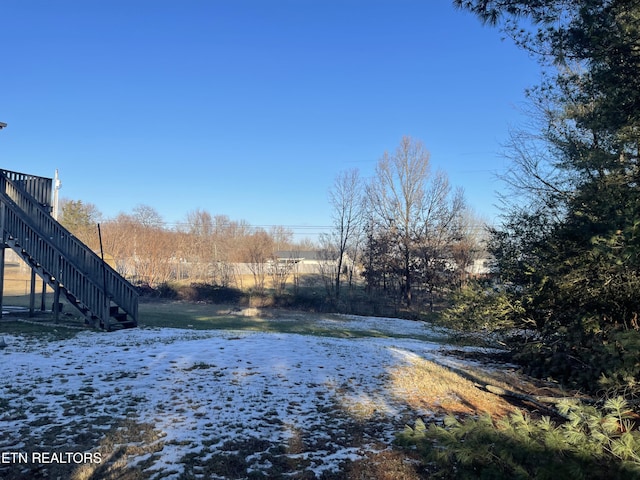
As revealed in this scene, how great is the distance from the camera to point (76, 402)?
5.18 meters

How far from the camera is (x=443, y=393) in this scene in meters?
6.43

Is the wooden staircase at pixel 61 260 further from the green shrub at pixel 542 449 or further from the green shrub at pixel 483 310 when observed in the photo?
the green shrub at pixel 542 449

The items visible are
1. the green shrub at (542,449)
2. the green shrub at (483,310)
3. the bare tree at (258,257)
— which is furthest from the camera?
the bare tree at (258,257)

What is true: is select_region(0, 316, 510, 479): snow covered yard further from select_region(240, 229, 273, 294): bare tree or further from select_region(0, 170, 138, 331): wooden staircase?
select_region(240, 229, 273, 294): bare tree

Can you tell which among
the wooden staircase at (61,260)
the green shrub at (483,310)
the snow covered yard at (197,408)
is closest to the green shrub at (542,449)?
the snow covered yard at (197,408)

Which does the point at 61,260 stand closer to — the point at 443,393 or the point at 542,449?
the point at 443,393

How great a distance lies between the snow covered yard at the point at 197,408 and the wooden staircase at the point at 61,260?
264cm

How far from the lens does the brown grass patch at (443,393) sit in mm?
5824

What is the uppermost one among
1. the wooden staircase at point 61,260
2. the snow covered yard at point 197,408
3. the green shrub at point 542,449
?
the wooden staircase at point 61,260

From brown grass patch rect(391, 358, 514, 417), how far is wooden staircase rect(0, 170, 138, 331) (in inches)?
319

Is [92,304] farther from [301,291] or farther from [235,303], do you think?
[301,291]

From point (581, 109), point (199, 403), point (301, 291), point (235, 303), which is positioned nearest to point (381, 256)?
point (301, 291)

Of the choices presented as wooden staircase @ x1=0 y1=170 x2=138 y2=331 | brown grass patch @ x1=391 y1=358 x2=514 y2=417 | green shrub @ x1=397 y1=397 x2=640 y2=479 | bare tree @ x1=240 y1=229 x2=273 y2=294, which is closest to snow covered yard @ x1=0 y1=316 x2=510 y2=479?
brown grass patch @ x1=391 y1=358 x2=514 y2=417

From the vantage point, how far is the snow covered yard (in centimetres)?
380
